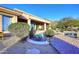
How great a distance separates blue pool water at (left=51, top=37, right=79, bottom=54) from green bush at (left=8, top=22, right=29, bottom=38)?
0.81m

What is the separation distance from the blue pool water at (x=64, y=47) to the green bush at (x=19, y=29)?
814mm

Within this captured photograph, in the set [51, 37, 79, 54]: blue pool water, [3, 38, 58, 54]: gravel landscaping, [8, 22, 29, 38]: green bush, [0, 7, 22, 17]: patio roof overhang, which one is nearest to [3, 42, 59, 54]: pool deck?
[3, 38, 58, 54]: gravel landscaping

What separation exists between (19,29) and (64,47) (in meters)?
1.35

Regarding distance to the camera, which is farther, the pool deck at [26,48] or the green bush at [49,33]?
the green bush at [49,33]

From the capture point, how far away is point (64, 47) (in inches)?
225

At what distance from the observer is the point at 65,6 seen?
18.6 ft

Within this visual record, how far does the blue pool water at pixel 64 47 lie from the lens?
566 centimetres

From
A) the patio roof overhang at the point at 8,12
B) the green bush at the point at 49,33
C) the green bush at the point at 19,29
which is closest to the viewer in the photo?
the patio roof overhang at the point at 8,12

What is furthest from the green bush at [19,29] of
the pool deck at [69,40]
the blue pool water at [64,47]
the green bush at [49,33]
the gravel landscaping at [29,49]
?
the pool deck at [69,40]

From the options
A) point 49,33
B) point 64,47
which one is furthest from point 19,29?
point 64,47

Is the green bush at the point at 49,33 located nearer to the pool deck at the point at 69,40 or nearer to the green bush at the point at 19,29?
the pool deck at the point at 69,40

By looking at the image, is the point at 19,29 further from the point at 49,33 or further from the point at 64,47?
the point at 64,47
